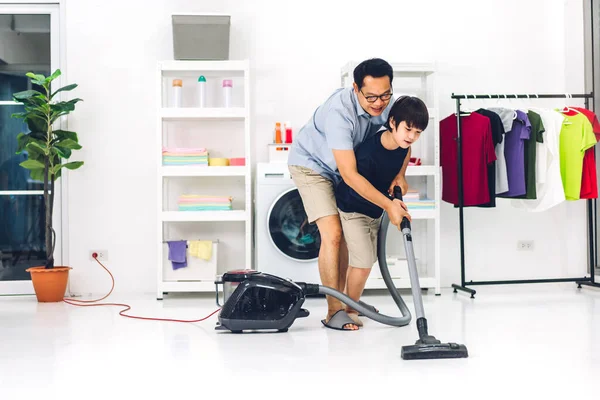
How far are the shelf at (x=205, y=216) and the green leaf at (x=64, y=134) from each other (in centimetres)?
77

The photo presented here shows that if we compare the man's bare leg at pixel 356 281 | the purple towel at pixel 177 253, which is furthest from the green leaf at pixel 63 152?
the man's bare leg at pixel 356 281

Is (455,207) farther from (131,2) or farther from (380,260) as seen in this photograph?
(131,2)

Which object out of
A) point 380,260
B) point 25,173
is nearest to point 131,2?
point 25,173

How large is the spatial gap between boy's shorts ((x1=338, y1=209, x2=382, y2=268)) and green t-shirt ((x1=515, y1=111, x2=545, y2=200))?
1.62 m

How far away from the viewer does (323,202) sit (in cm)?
328

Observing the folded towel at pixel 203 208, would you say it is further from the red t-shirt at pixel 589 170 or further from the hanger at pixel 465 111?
the red t-shirt at pixel 589 170

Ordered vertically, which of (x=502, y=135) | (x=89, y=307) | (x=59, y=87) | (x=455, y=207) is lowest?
(x=89, y=307)

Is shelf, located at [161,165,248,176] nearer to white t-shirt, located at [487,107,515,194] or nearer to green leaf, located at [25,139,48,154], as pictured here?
green leaf, located at [25,139,48,154]

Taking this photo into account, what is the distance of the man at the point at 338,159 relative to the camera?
9.73 ft

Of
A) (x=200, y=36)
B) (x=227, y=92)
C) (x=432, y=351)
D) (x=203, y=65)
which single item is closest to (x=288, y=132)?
(x=227, y=92)

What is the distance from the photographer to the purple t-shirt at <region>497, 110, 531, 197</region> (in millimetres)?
4324

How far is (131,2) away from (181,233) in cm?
160

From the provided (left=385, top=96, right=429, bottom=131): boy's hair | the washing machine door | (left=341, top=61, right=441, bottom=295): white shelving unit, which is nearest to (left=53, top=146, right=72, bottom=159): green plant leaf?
the washing machine door

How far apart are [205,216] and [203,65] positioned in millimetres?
944
